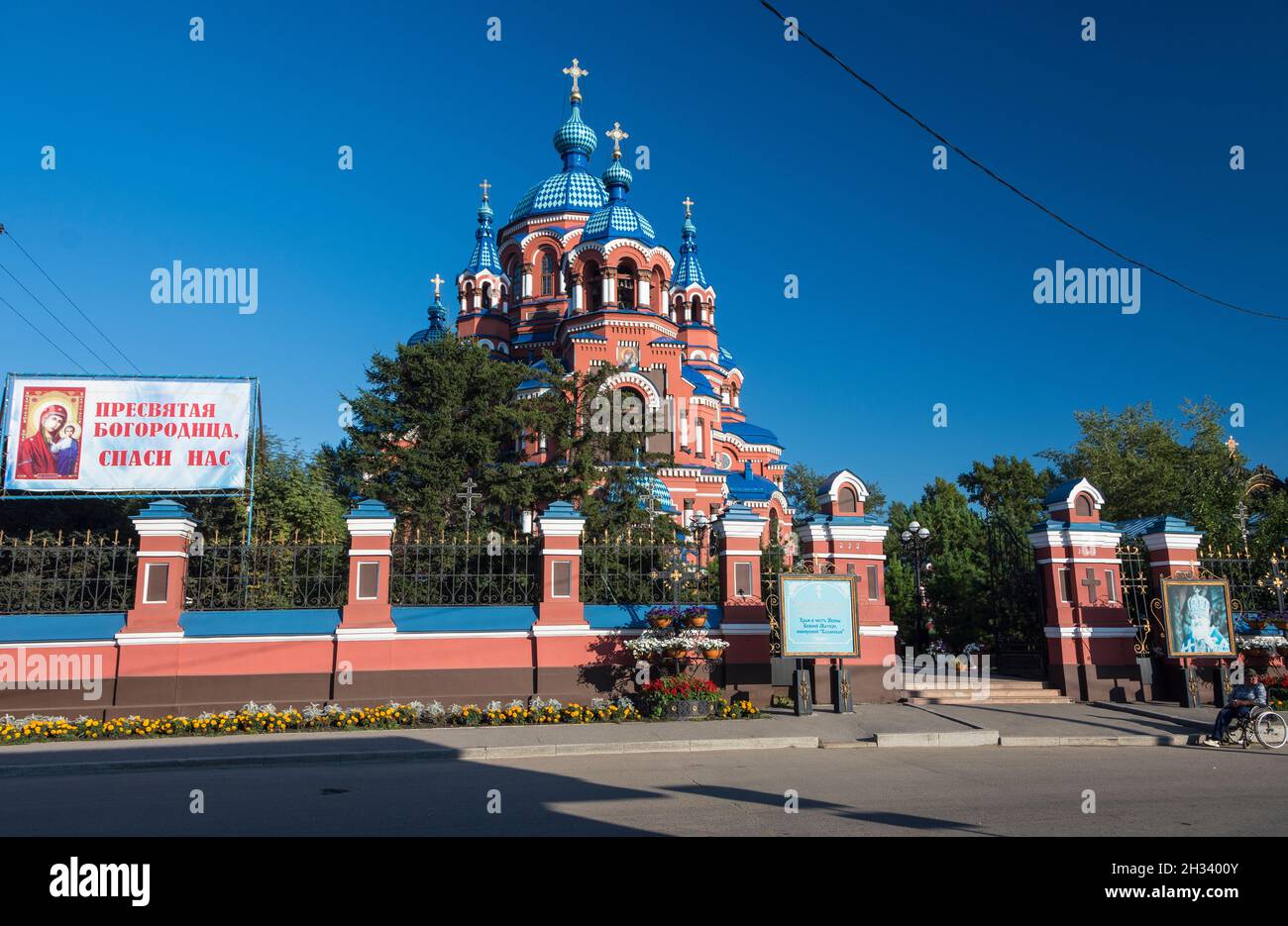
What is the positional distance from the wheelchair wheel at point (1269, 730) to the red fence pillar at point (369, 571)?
12656 mm

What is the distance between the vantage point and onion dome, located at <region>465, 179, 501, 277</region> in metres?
42.5

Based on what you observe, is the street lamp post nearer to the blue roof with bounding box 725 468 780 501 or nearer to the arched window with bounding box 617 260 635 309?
the blue roof with bounding box 725 468 780 501

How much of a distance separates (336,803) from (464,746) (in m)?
3.17

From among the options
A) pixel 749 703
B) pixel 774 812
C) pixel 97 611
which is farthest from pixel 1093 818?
pixel 97 611

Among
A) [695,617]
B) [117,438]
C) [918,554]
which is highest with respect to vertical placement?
[117,438]

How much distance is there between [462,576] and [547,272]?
2852 cm

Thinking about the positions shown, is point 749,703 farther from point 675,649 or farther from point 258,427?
point 258,427

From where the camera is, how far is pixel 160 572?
13242 millimetres

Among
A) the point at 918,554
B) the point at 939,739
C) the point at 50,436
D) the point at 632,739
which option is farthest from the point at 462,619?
the point at 918,554

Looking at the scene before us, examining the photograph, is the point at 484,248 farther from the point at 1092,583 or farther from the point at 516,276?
the point at 1092,583

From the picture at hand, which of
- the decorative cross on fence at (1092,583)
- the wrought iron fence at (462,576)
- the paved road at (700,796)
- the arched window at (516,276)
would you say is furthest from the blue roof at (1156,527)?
the arched window at (516,276)

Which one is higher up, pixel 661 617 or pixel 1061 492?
pixel 1061 492

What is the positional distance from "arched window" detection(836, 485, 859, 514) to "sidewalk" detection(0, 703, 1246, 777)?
3719 mm

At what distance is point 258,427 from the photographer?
16.7m
